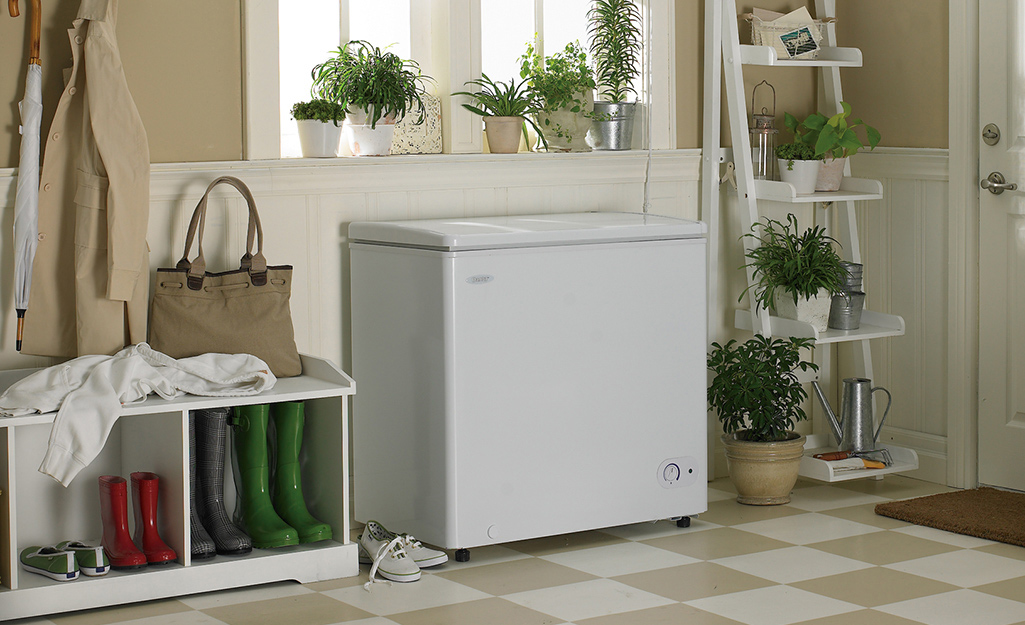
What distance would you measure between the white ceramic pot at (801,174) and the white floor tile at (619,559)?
48.5 inches

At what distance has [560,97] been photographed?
139 inches

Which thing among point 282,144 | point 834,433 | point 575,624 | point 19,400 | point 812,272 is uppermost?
point 282,144

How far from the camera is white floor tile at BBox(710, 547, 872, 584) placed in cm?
287

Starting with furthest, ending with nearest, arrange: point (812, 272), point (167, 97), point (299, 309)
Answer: point (812, 272) < point (299, 309) < point (167, 97)

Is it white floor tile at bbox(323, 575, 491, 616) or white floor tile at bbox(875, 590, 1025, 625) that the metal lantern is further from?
white floor tile at bbox(323, 575, 491, 616)

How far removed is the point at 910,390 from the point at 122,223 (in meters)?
2.46

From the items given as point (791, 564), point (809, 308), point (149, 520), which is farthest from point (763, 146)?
point (149, 520)

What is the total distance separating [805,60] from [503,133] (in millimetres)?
954

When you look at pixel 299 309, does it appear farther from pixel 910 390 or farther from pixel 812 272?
pixel 910 390

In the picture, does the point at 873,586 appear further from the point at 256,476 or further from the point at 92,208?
the point at 92,208

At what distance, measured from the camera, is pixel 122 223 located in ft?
8.99

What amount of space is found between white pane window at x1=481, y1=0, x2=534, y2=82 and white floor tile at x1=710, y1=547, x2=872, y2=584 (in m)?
1.53

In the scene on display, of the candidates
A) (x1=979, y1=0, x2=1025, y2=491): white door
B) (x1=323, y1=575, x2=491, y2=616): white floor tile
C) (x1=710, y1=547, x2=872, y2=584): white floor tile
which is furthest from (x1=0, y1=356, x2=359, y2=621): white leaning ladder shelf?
(x1=979, y1=0, x2=1025, y2=491): white door

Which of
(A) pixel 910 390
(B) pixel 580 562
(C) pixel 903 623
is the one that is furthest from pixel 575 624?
(A) pixel 910 390
